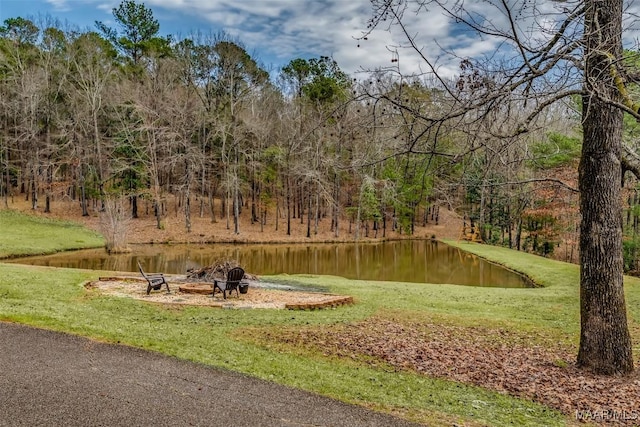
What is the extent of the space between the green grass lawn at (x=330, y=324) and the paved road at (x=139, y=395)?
40 cm

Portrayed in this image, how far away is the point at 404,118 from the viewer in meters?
4.80

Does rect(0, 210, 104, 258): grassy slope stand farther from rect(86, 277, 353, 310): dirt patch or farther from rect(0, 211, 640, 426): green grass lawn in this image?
rect(86, 277, 353, 310): dirt patch

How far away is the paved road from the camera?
4.42 metres

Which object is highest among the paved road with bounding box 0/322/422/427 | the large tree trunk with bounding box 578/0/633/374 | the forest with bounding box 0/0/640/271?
the forest with bounding box 0/0/640/271

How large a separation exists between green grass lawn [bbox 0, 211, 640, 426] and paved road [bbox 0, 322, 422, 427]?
40 cm

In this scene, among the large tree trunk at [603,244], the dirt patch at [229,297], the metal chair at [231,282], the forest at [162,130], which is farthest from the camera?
the forest at [162,130]

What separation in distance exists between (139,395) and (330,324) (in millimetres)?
5155

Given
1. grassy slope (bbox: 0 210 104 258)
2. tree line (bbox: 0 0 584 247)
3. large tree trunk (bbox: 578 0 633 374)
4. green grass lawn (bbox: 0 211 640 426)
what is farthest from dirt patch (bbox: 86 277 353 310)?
tree line (bbox: 0 0 584 247)

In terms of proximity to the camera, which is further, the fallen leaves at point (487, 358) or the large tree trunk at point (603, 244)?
the large tree trunk at point (603, 244)

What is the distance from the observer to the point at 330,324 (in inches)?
376

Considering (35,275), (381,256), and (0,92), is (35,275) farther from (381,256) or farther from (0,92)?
(0,92)

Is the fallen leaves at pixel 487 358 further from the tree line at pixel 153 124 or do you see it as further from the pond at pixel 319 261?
the tree line at pixel 153 124

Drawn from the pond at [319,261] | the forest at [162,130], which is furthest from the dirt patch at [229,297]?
the forest at [162,130]

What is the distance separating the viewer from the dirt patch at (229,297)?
11491mm
